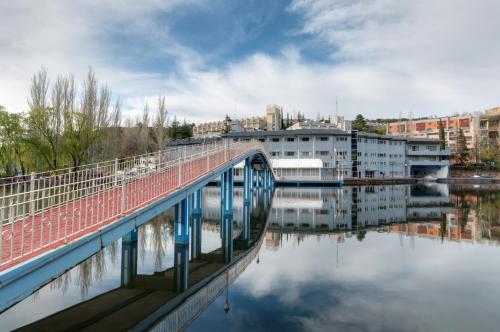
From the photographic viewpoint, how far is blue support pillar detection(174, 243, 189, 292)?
9831 mm

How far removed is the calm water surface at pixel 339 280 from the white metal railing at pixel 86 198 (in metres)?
2.13

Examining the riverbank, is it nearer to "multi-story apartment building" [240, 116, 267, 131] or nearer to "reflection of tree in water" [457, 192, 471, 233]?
"reflection of tree in water" [457, 192, 471, 233]

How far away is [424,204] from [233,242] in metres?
23.5

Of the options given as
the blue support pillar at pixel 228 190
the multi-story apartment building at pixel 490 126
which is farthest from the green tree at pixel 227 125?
the blue support pillar at pixel 228 190

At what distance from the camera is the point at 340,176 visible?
54.8 metres

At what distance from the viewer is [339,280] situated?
10625mm

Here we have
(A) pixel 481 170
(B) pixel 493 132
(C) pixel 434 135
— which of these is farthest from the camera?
(C) pixel 434 135

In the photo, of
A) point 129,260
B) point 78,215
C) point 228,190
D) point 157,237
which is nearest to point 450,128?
point 228,190

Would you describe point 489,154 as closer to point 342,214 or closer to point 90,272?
point 342,214

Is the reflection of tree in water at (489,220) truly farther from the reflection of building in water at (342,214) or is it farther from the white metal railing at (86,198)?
the white metal railing at (86,198)

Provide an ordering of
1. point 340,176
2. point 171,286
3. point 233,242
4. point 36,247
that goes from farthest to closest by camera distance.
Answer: point 340,176 → point 233,242 → point 171,286 → point 36,247

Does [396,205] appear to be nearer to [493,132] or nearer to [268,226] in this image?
[268,226]

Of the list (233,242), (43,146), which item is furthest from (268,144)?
(233,242)

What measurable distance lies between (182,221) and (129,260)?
→ 7.93ft
